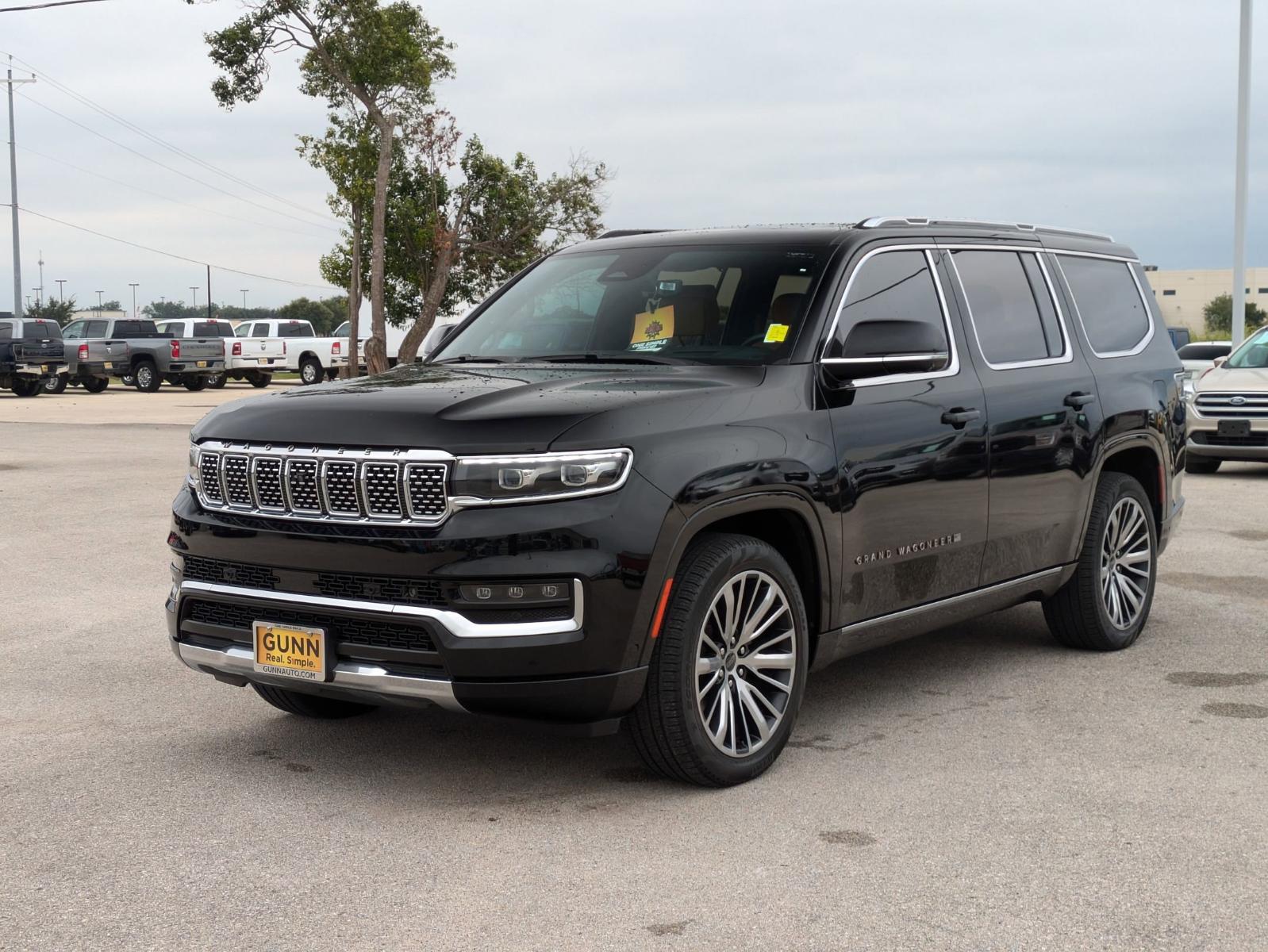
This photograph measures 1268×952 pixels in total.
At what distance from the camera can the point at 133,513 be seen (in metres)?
12.6

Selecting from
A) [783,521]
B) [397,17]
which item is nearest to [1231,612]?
[783,521]

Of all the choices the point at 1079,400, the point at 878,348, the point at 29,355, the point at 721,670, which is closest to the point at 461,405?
the point at 721,670

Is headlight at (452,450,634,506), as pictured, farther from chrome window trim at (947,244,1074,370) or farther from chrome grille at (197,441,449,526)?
chrome window trim at (947,244,1074,370)

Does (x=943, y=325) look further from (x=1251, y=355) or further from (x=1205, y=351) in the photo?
(x=1205, y=351)

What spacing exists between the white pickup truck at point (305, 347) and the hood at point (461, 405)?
1549 inches

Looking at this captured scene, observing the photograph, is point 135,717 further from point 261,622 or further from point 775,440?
point 775,440

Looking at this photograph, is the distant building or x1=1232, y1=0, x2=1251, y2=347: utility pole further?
the distant building

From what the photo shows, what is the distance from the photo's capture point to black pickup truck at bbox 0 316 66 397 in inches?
1425

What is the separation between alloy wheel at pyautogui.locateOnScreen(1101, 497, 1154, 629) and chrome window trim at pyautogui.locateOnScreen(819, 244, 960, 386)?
1505 mm

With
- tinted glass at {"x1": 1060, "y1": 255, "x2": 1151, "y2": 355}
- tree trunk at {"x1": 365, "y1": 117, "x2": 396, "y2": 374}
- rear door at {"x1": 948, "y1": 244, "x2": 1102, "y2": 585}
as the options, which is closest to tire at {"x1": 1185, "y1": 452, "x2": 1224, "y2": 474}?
tinted glass at {"x1": 1060, "y1": 255, "x2": 1151, "y2": 355}

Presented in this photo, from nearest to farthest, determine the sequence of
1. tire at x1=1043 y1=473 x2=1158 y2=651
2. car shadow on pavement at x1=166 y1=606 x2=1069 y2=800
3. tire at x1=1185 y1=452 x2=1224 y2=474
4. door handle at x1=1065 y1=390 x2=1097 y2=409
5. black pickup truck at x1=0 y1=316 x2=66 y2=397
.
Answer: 1. car shadow on pavement at x1=166 y1=606 x2=1069 y2=800
2. door handle at x1=1065 y1=390 x2=1097 y2=409
3. tire at x1=1043 y1=473 x2=1158 y2=651
4. tire at x1=1185 y1=452 x2=1224 y2=474
5. black pickup truck at x1=0 y1=316 x2=66 y2=397

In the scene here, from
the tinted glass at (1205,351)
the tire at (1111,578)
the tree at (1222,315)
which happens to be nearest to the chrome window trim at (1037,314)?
the tire at (1111,578)

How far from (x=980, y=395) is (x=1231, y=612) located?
293cm

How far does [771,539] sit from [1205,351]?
47.0 feet
